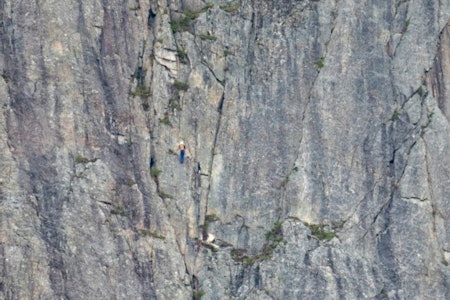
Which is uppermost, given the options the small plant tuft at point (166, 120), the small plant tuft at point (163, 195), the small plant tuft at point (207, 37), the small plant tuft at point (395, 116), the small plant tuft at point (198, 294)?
the small plant tuft at point (207, 37)

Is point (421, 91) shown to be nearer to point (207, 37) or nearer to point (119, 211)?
point (207, 37)

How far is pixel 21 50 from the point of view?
7094 cm

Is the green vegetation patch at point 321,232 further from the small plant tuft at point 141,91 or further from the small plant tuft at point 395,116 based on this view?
the small plant tuft at point 141,91

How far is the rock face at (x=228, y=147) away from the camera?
69.4m

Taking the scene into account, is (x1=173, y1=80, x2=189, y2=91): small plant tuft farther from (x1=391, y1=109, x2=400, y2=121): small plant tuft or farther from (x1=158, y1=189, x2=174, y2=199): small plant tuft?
(x1=391, y1=109, x2=400, y2=121): small plant tuft

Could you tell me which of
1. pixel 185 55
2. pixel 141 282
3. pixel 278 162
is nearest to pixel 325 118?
pixel 278 162

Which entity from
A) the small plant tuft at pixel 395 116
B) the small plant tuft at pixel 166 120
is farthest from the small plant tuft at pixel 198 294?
the small plant tuft at pixel 395 116

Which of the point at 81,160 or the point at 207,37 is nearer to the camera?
the point at 81,160

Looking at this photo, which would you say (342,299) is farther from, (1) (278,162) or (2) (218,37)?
(2) (218,37)

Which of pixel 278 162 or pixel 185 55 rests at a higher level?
pixel 185 55

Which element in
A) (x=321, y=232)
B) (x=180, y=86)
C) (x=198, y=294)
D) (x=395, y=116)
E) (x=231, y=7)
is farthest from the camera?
(x=231, y=7)

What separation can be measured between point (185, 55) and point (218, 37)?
2132mm

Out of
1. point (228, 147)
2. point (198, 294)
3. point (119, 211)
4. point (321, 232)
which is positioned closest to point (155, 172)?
point (119, 211)

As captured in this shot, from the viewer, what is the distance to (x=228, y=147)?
7431 centimetres
